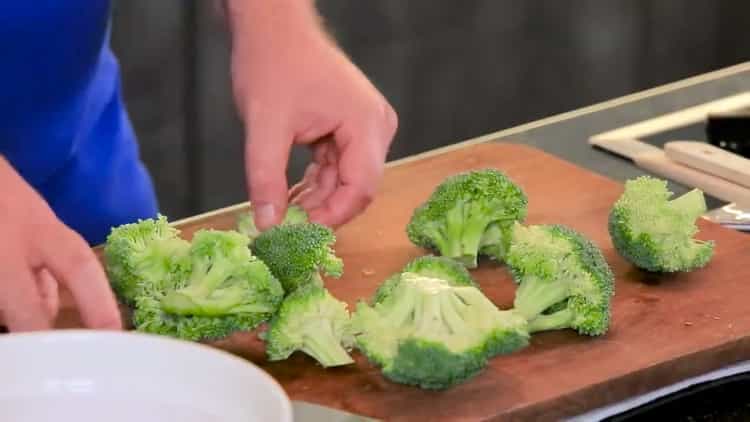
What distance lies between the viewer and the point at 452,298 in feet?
3.39

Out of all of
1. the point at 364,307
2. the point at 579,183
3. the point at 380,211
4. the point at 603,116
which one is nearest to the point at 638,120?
the point at 603,116

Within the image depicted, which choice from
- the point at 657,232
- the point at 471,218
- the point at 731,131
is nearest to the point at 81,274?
the point at 471,218

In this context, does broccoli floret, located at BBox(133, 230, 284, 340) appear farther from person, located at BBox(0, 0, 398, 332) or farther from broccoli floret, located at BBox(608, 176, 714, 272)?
broccoli floret, located at BBox(608, 176, 714, 272)

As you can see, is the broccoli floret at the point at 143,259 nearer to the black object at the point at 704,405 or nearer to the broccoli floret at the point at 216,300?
the broccoli floret at the point at 216,300

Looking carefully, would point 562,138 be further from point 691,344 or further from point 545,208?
point 691,344

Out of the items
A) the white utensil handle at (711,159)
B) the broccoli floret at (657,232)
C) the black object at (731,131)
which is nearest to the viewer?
the broccoli floret at (657,232)

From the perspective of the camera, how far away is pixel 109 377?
81 centimetres

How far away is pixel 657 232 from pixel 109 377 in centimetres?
58

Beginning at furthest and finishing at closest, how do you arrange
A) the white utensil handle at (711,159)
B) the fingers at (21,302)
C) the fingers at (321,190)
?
the white utensil handle at (711,159) < the fingers at (321,190) < the fingers at (21,302)

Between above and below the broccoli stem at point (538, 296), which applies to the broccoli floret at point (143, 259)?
above

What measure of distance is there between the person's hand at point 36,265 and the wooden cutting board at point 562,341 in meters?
0.13

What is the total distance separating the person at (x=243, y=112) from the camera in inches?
48.7

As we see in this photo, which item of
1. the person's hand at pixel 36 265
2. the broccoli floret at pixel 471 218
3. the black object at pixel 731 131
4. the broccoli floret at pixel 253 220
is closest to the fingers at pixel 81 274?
the person's hand at pixel 36 265

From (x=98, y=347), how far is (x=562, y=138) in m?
0.92
